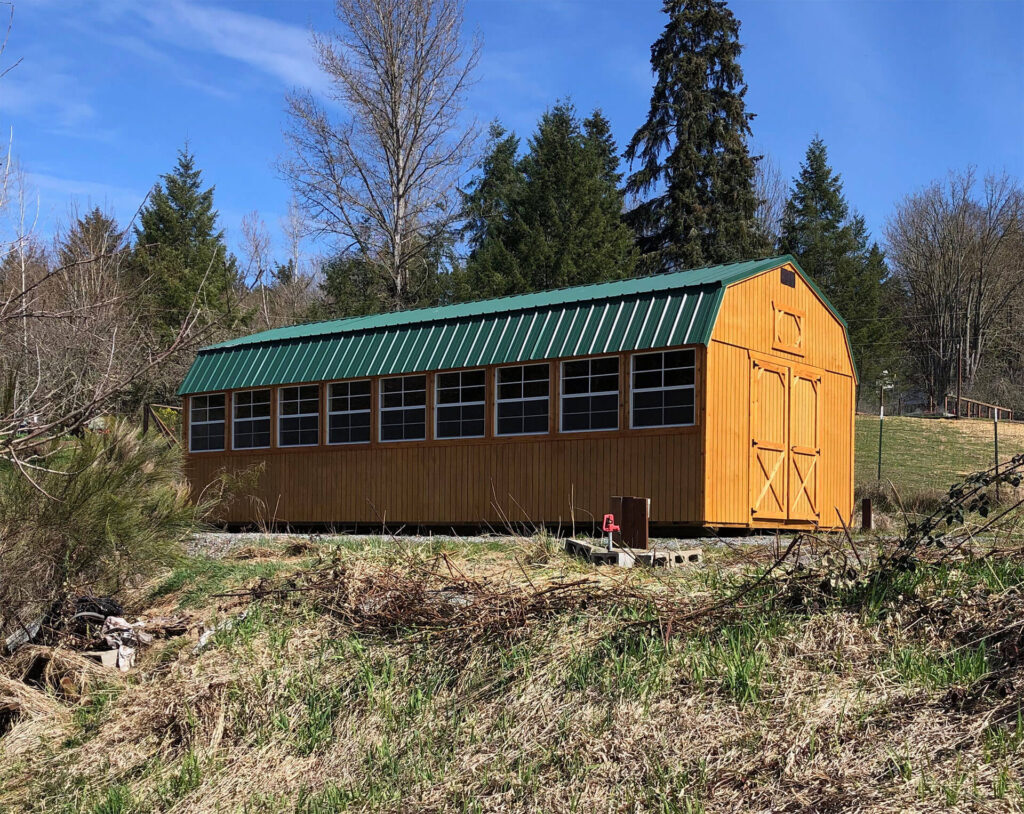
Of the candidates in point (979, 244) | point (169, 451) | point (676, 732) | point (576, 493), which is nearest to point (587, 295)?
point (576, 493)

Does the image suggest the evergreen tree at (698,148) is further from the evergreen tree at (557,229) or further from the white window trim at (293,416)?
the white window trim at (293,416)

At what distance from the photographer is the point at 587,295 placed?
51.5 feet

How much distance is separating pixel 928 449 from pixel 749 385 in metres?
16.2

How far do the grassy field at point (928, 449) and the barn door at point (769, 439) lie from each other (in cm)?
529

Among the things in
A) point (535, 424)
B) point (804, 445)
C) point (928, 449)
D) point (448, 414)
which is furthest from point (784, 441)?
point (928, 449)

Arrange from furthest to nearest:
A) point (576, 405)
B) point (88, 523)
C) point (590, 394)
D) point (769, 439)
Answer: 1. point (769, 439)
2. point (576, 405)
3. point (590, 394)
4. point (88, 523)

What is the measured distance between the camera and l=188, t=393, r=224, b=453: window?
19109mm

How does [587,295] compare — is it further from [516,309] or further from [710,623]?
[710,623]

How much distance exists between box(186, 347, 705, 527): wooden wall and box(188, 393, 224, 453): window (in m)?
0.24

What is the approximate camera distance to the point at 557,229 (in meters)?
31.5

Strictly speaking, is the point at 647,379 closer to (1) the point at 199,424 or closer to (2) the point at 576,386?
(2) the point at 576,386

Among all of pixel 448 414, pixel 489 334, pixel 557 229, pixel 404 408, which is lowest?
pixel 448 414

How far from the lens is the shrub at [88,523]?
26.1ft

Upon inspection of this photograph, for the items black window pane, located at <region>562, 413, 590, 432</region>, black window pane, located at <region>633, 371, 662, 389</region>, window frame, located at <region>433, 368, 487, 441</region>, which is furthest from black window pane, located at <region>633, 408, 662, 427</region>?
window frame, located at <region>433, 368, 487, 441</region>
